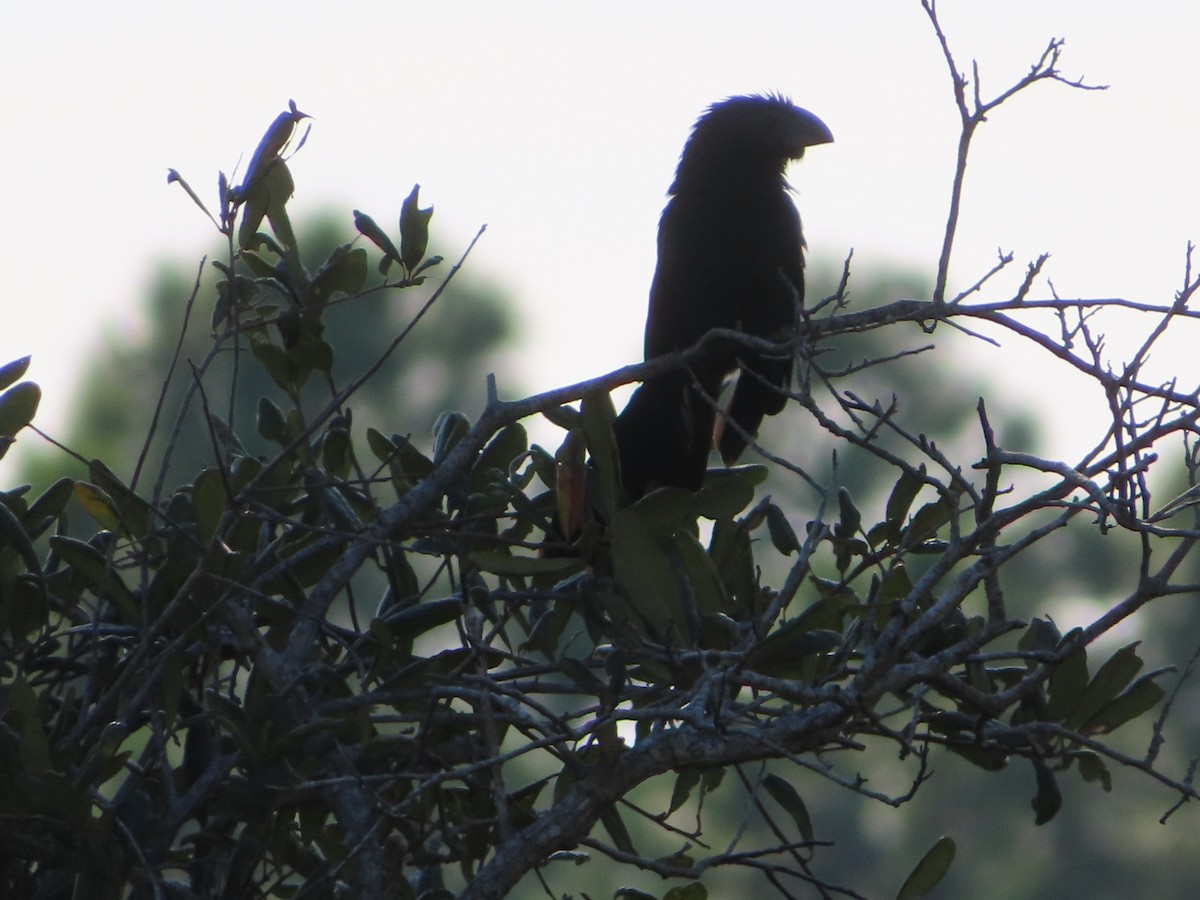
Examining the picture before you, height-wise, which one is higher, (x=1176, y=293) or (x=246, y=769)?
(x=1176, y=293)

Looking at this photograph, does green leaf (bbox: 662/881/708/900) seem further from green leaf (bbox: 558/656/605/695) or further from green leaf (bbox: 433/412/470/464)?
green leaf (bbox: 433/412/470/464)

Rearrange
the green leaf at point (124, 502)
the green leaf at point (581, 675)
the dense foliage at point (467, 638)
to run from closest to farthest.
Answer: the dense foliage at point (467, 638) < the green leaf at point (581, 675) < the green leaf at point (124, 502)

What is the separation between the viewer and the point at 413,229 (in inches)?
109

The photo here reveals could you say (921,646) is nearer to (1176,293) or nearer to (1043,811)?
(1043,811)

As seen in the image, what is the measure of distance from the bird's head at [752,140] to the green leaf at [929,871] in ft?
9.85

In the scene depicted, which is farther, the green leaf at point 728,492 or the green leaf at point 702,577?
the green leaf at point 728,492

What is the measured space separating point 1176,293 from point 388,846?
5.37 ft

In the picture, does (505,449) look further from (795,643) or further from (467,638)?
(795,643)

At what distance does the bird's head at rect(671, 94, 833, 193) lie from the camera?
5.07m

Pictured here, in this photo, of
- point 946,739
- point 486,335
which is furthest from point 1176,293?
point 486,335

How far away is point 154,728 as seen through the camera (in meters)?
2.57

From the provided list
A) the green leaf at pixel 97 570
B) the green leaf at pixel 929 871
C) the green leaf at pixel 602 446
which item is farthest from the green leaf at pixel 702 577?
the green leaf at pixel 97 570

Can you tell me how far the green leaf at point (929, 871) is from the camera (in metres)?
2.48

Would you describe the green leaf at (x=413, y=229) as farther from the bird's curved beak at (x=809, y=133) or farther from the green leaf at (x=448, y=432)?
the bird's curved beak at (x=809, y=133)
